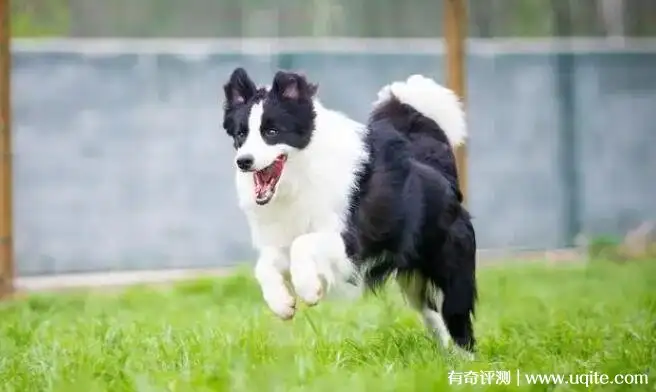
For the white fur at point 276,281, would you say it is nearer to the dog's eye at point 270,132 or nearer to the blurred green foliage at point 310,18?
the dog's eye at point 270,132

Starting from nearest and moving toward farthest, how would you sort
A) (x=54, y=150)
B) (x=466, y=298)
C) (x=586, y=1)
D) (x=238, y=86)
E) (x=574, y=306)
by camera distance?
(x=238, y=86) → (x=466, y=298) → (x=574, y=306) → (x=54, y=150) → (x=586, y=1)

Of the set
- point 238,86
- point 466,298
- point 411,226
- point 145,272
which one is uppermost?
point 238,86

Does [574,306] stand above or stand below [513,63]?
below

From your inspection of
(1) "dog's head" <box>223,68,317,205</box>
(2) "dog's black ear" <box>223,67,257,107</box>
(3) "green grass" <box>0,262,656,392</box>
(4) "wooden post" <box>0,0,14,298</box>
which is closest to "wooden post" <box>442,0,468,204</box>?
(3) "green grass" <box>0,262,656,392</box>

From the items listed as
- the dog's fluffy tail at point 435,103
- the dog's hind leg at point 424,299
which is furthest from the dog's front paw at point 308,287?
the dog's fluffy tail at point 435,103

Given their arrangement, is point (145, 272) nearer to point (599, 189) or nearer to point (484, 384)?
point (599, 189)

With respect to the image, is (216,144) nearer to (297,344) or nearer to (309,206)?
(309,206)

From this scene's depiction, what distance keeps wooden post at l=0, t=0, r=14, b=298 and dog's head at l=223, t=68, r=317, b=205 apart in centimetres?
341

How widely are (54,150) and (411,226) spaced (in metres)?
4.99

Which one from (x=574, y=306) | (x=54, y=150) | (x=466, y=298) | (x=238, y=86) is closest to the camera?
(x=238, y=86)

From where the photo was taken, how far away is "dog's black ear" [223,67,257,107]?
4.86 metres

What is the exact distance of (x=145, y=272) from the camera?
9.59 meters

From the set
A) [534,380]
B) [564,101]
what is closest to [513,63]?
[564,101]

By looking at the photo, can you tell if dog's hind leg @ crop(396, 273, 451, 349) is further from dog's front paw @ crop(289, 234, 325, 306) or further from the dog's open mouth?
the dog's open mouth
